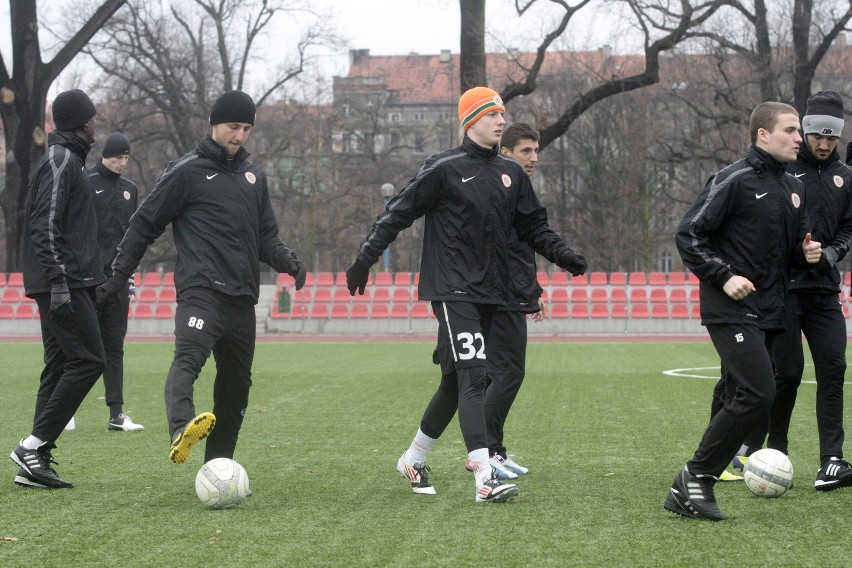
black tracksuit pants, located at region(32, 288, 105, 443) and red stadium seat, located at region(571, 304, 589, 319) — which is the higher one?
black tracksuit pants, located at region(32, 288, 105, 443)

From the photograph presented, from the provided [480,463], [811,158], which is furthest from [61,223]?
[811,158]

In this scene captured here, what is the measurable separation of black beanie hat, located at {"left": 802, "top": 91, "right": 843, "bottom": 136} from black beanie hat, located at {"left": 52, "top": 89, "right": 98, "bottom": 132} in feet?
14.3

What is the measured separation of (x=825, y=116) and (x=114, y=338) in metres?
6.25

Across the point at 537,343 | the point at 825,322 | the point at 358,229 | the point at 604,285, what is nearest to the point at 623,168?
the point at 358,229

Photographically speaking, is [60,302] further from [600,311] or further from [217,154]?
[600,311]

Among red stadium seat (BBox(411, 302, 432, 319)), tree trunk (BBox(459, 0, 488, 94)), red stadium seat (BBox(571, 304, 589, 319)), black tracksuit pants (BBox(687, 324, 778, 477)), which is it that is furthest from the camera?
red stadium seat (BBox(411, 302, 432, 319))

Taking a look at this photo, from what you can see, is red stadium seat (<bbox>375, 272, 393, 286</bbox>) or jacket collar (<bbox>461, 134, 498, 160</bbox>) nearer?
jacket collar (<bbox>461, 134, 498, 160</bbox>)

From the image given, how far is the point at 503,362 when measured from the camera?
23.7 ft

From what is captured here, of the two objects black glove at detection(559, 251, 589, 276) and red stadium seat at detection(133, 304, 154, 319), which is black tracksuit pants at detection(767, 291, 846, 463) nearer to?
black glove at detection(559, 251, 589, 276)

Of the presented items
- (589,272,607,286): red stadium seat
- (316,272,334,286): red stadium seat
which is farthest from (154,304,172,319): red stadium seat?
(589,272,607,286): red stadium seat

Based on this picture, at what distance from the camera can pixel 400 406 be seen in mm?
11633

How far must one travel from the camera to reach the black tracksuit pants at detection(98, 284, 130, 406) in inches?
391

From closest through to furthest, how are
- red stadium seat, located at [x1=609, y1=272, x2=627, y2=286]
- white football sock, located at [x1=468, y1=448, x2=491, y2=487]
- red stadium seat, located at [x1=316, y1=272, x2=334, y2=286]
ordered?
white football sock, located at [x1=468, y1=448, x2=491, y2=487], red stadium seat, located at [x1=609, y1=272, x2=627, y2=286], red stadium seat, located at [x1=316, y1=272, x2=334, y2=286]

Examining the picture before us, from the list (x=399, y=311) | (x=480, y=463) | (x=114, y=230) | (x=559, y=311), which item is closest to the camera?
(x=480, y=463)
